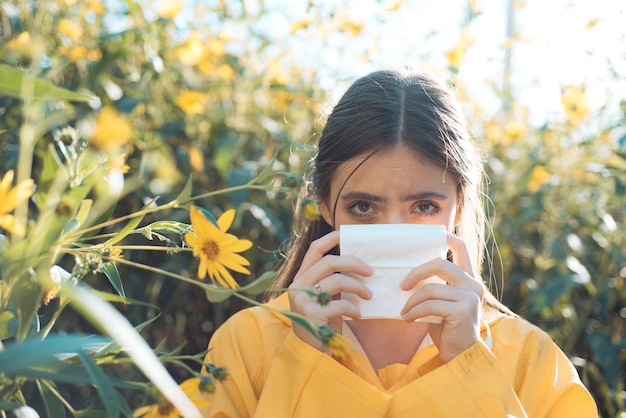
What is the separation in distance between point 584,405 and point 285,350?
1.46ft

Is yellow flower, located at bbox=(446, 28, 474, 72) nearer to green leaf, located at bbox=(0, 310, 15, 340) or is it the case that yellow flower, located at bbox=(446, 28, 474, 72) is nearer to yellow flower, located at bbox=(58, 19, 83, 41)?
yellow flower, located at bbox=(58, 19, 83, 41)

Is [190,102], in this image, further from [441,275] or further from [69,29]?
[441,275]

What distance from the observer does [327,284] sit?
40.3 inches

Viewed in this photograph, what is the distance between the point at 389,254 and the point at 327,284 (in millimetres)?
93

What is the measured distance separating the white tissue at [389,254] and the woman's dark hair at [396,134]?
27 cm

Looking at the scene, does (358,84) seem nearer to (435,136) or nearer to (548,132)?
(435,136)

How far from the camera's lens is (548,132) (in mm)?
2197

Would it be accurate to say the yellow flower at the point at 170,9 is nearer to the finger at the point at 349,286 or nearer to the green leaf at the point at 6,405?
the finger at the point at 349,286

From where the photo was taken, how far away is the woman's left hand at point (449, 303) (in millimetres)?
986

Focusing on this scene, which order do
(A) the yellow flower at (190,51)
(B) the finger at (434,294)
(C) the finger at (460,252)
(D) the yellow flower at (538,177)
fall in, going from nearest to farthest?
(B) the finger at (434,294) < (C) the finger at (460,252) < (A) the yellow flower at (190,51) < (D) the yellow flower at (538,177)

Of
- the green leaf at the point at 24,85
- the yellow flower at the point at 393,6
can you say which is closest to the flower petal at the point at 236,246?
the green leaf at the point at 24,85

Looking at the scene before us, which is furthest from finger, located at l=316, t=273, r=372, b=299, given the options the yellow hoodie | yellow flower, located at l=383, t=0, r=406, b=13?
yellow flower, located at l=383, t=0, r=406, b=13

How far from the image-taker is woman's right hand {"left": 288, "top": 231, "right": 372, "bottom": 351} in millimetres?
986

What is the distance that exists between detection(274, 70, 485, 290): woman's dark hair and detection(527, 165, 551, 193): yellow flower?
724 mm
